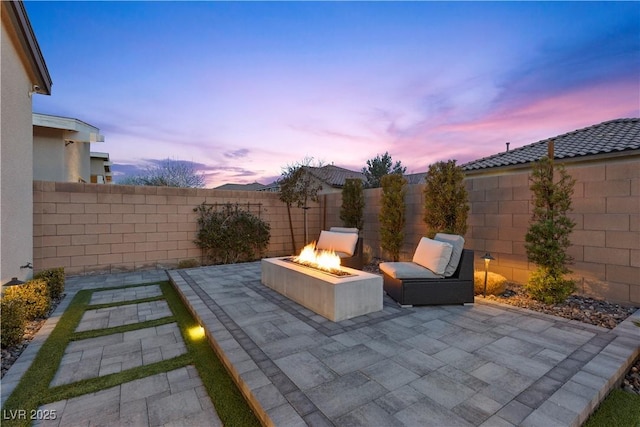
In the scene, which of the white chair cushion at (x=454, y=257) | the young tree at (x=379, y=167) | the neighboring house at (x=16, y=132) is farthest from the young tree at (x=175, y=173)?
the white chair cushion at (x=454, y=257)

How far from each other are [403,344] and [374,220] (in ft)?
17.5

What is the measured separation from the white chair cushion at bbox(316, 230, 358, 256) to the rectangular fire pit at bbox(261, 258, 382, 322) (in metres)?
1.95

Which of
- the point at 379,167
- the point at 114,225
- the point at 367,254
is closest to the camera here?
the point at 114,225

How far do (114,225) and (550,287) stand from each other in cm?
846

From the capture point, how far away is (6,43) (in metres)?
3.58

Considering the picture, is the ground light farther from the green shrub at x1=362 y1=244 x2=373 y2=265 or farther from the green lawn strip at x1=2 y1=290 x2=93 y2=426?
the green shrub at x1=362 y1=244 x2=373 y2=265

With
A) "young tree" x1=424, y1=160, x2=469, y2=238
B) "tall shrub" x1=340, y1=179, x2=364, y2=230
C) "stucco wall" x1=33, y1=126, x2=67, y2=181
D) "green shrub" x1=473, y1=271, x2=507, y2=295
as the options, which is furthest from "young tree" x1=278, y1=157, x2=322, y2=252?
"stucco wall" x1=33, y1=126, x2=67, y2=181

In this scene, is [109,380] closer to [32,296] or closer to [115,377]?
[115,377]

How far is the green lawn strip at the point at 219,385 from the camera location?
6.04ft

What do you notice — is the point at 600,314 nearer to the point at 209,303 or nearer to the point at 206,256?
the point at 209,303

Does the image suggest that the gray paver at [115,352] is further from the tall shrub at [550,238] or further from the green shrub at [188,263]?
the tall shrub at [550,238]

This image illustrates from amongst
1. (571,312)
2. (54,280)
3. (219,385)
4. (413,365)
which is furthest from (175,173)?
(571,312)

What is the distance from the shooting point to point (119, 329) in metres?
3.37

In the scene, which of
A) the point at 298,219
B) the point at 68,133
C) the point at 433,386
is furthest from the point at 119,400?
the point at 68,133
